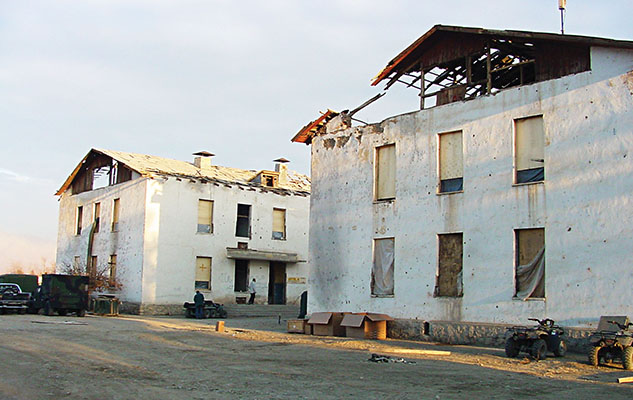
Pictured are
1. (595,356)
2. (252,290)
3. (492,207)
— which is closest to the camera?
(595,356)

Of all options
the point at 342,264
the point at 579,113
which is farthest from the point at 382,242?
the point at 579,113

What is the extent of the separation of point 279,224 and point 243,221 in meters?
2.37

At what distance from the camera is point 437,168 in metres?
20.8

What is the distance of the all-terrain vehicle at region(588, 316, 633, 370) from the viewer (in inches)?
537

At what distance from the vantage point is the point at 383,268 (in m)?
22.1

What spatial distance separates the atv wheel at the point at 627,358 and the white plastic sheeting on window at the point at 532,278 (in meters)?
4.24

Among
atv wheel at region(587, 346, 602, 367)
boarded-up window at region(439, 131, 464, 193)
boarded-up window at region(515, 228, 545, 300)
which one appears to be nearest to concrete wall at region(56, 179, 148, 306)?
boarded-up window at region(439, 131, 464, 193)

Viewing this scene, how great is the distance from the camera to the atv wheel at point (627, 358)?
44.5 ft

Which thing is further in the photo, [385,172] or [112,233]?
[112,233]

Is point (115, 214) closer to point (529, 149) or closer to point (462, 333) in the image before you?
point (462, 333)

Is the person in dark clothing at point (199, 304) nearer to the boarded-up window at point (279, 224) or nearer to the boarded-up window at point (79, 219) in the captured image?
the boarded-up window at point (279, 224)

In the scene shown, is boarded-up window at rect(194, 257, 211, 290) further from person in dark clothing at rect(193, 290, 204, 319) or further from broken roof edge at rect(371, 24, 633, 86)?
Result: broken roof edge at rect(371, 24, 633, 86)

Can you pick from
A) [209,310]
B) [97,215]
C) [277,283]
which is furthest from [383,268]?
[97,215]

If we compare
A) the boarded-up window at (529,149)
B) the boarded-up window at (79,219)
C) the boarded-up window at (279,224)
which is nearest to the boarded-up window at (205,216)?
the boarded-up window at (279,224)
